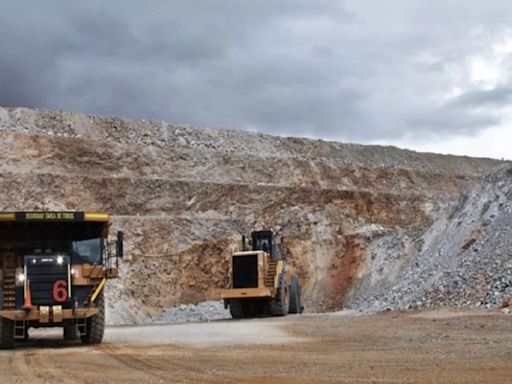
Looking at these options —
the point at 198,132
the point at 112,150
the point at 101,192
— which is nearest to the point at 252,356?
the point at 101,192

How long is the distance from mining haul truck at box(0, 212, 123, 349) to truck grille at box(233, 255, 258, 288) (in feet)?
36.9

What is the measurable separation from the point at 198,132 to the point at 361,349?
4060cm

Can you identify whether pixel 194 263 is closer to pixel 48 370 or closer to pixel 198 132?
pixel 198 132

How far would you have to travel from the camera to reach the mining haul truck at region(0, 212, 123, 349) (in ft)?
58.0

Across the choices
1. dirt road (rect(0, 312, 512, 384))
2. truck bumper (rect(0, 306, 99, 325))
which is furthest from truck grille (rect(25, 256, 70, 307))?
dirt road (rect(0, 312, 512, 384))

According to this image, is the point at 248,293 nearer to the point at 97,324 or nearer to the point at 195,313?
the point at 195,313

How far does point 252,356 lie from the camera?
14.5 metres

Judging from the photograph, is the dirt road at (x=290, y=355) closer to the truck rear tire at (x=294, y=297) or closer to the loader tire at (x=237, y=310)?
the loader tire at (x=237, y=310)

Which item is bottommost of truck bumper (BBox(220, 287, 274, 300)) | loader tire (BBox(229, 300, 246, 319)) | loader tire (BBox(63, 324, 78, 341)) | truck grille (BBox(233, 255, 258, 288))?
loader tire (BBox(229, 300, 246, 319))

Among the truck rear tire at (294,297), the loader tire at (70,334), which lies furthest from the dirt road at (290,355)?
the truck rear tire at (294,297)

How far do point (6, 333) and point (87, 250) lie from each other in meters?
2.42

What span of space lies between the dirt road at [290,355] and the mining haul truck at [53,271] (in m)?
0.67

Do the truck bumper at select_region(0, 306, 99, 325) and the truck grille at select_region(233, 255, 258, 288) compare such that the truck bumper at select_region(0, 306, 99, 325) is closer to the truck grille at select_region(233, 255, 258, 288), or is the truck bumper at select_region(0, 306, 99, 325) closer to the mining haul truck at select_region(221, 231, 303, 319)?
the mining haul truck at select_region(221, 231, 303, 319)

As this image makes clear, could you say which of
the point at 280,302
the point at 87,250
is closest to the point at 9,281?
the point at 87,250
